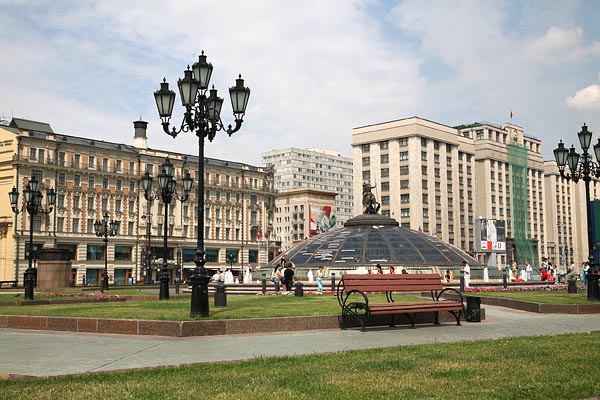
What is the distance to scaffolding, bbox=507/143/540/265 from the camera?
104625mm

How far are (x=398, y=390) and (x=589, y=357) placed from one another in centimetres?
345

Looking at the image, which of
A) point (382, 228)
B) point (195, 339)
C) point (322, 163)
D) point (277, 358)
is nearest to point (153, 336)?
point (195, 339)

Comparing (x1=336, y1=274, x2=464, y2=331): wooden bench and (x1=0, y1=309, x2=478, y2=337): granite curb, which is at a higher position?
(x1=336, y1=274, x2=464, y2=331): wooden bench

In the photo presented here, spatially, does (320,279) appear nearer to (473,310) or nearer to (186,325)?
(473,310)

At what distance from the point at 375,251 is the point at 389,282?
2314cm

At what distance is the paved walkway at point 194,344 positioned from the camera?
8.59 metres

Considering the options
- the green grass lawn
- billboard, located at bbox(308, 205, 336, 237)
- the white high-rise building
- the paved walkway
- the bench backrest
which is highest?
the white high-rise building

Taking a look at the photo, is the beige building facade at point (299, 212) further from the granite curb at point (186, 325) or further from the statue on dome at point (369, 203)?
the granite curb at point (186, 325)

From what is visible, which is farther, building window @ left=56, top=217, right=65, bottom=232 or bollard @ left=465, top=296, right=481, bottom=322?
building window @ left=56, top=217, right=65, bottom=232

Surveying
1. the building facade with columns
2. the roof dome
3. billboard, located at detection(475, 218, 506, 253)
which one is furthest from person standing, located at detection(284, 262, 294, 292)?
billboard, located at detection(475, 218, 506, 253)

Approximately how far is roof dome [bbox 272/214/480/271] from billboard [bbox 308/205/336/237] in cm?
7062

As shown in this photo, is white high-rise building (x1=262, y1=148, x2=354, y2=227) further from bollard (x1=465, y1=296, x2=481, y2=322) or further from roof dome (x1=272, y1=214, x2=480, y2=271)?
bollard (x1=465, y1=296, x2=481, y2=322)

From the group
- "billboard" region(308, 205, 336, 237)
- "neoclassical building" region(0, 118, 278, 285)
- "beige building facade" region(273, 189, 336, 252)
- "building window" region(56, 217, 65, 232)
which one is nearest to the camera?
"neoclassical building" region(0, 118, 278, 285)

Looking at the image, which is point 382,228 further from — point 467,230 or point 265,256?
point 467,230
